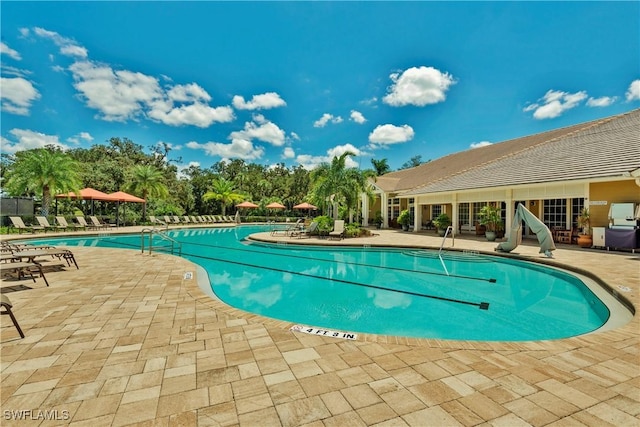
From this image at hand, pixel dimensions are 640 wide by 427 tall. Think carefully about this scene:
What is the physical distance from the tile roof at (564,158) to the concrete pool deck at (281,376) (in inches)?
421

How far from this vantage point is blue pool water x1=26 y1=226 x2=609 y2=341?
16.3 feet

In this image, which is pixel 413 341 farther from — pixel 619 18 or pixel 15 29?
pixel 15 29

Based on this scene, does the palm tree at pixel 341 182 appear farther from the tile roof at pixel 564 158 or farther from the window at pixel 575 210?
the window at pixel 575 210

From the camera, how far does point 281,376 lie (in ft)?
8.50

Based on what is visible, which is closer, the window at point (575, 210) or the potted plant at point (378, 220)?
the window at point (575, 210)

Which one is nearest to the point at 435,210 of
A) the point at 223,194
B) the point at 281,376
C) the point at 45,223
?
the point at 281,376

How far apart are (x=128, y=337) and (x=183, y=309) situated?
103 centimetres

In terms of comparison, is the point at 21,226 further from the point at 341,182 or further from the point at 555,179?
the point at 555,179

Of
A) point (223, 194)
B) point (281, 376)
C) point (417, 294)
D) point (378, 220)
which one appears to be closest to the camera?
point (281, 376)

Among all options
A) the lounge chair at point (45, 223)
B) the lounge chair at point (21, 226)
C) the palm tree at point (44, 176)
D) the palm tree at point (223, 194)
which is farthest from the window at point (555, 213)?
the palm tree at point (223, 194)

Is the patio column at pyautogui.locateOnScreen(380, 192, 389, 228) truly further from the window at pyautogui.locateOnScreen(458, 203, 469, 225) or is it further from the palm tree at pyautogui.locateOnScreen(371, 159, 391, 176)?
the palm tree at pyautogui.locateOnScreen(371, 159, 391, 176)

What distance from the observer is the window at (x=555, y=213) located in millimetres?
14273

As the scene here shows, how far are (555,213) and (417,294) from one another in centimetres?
1252

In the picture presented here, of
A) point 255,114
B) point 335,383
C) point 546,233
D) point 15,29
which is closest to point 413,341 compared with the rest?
point 335,383
